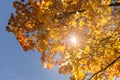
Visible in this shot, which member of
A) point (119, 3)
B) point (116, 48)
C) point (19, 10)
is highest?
point (19, 10)

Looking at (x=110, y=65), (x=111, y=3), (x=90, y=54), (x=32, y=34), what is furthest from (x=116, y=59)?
(x=32, y=34)

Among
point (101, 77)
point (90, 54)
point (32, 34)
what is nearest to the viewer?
point (32, 34)

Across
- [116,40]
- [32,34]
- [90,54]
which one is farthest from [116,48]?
[32,34]

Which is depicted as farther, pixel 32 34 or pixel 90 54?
pixel 90 54

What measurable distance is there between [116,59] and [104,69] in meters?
0.64

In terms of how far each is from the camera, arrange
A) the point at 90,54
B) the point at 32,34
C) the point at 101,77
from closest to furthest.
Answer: the point at 32,34 < the point at 90,54 < the point at 101,77

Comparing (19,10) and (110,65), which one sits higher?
(19,10)

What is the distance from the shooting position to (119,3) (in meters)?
13.7

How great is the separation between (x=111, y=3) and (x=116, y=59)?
2367mm

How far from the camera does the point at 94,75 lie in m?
12.9

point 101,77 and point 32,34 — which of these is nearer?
point 32,34

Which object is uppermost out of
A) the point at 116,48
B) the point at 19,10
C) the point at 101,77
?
the point at 19,10

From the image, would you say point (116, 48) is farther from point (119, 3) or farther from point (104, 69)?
point (119, 3)

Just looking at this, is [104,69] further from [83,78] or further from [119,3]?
[119,3]
